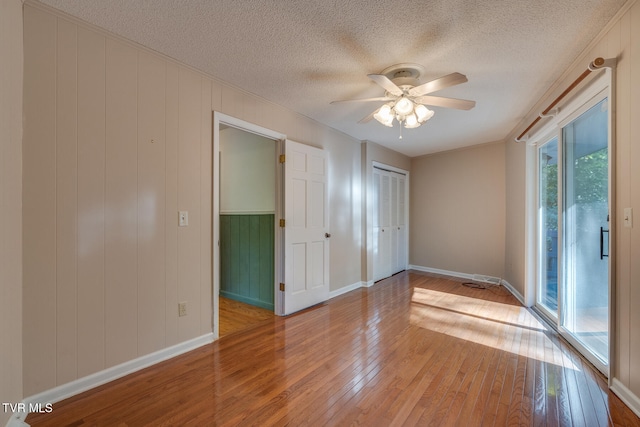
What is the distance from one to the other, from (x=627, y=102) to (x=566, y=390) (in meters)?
1.85

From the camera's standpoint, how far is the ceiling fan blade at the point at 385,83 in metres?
1.96

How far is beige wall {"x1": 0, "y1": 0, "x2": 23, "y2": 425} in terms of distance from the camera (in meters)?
1.39

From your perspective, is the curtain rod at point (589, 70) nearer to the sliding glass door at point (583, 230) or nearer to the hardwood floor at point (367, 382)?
the sliding glass door at point (583, 230)

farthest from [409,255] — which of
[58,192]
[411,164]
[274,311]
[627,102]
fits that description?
→ [58,192]

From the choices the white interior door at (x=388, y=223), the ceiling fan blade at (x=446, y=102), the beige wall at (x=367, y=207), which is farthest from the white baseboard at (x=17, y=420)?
the white interior door at (x=388, y=223)

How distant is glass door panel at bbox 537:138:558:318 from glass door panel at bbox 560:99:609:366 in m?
0.40

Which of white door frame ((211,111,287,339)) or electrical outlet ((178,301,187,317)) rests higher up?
white door frame ((211,111,287,339))

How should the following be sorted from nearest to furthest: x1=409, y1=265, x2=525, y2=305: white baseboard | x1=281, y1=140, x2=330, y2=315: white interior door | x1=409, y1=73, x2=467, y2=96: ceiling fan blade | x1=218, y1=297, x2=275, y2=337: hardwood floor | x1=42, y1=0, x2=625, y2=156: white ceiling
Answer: x1=42, y1=0, x2=625, y2=156: white ceiling → x1=409, y1=73, x2=467, y2=96: ceiling fan blade → x1=218, y1=297, x2=275, y2=337: hardwood floor → x1=281, y1=140, x2=330, y2=315: white interior door → x1=409, y1=265, x2=525, y2=305: white baseboard

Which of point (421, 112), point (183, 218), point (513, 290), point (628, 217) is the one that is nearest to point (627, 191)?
point (628, 217)

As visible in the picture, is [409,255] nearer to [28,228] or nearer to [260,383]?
[260,383]

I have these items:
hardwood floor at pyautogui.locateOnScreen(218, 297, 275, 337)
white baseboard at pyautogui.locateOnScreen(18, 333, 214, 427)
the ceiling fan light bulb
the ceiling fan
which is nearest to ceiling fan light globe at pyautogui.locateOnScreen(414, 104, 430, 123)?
the ceiling fan

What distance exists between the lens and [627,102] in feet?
5.71

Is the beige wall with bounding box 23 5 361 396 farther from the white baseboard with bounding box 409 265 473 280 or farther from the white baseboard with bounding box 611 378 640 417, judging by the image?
the white baseboard with bounding box 409 265 473 280

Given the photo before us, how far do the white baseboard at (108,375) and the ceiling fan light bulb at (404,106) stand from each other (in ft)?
8.43
